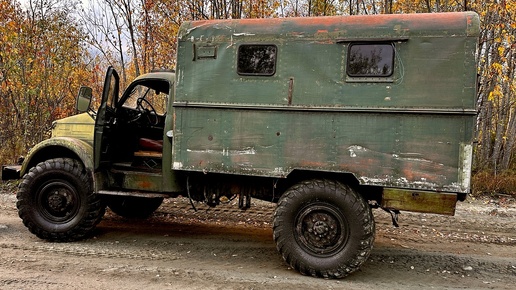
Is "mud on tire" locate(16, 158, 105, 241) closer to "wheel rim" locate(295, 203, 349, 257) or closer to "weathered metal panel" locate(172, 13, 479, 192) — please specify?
"weathered metal panel" locate(172, 13, 479, 192)

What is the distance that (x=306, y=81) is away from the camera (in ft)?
15.9

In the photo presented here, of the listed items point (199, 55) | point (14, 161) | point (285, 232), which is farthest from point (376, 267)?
point (14, 161)

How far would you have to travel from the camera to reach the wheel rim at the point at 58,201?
5.82 metres

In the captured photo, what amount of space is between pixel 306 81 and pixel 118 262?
10.4ft

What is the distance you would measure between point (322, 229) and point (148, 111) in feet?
11.2

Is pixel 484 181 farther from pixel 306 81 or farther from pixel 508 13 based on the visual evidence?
pixel 306 81

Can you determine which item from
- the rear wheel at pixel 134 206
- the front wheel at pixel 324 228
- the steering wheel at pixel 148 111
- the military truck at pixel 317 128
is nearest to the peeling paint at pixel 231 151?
the military truck at pixel 317 128

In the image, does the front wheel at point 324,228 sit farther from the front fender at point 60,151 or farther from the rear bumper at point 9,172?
the rear bumper at point 9,172

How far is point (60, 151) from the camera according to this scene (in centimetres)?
613

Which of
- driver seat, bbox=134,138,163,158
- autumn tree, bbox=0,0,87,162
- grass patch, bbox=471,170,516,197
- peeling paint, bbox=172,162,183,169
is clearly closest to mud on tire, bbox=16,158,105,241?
driver seat, bbox=134,138,163,158

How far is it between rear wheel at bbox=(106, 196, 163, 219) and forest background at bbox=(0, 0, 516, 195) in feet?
18.3

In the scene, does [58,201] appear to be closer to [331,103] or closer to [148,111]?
[148,111]

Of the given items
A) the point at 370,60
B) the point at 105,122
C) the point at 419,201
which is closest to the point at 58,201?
the point at 105,122

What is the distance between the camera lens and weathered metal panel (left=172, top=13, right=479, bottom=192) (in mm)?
4414
